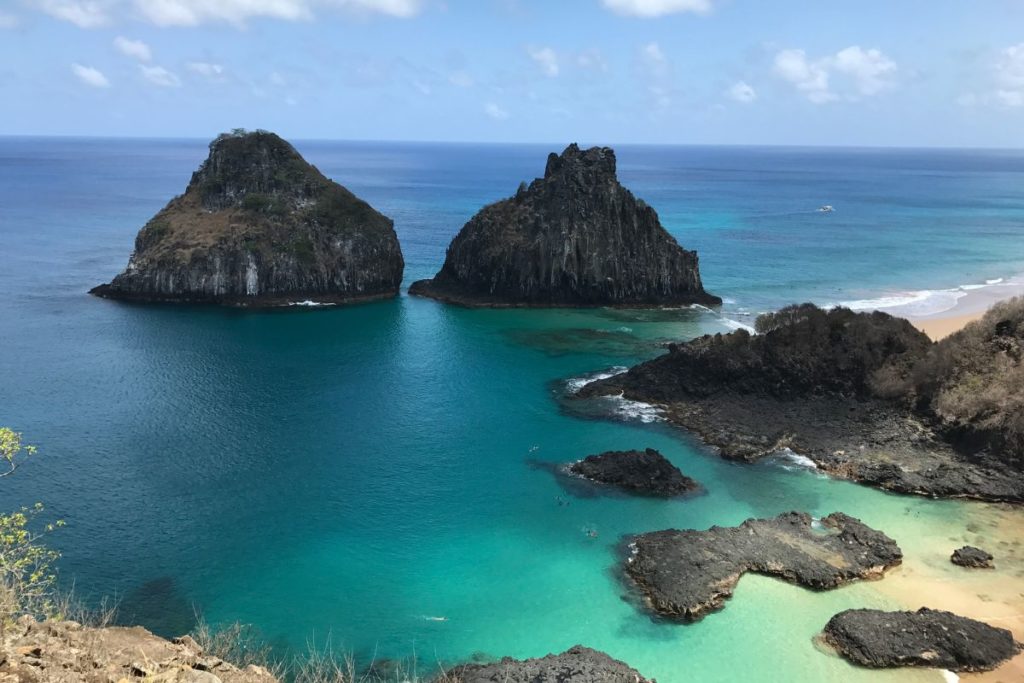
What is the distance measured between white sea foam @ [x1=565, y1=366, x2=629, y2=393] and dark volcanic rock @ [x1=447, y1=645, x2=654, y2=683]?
38.1 meters

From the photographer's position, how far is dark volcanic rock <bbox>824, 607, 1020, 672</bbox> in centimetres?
3322

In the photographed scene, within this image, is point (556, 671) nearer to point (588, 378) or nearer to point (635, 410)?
point (635, 410)

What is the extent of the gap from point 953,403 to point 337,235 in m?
85.3

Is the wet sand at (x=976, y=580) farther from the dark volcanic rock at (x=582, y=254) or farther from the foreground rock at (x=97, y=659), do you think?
the dark volcanic rock at (x=582, y=254)

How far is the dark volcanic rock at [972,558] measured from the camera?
4072 cm

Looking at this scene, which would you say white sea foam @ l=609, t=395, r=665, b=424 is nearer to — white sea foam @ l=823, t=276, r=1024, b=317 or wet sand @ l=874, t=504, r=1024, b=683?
wet sand @ l=874, t=504, r=1024, b=683

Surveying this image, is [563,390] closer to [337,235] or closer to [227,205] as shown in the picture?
[337,235]

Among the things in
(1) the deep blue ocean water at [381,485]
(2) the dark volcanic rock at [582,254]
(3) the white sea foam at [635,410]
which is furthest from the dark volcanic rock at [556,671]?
(2) the dark volcanic rock at [582,254]

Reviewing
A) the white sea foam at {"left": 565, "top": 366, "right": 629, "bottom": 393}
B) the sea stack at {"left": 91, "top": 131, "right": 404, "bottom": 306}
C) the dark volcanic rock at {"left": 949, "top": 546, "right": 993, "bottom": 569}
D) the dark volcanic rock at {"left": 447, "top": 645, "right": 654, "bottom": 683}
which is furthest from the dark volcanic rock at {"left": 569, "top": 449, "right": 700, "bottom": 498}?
the sea stack at {"left": 91, "top": 131, "right": 404, "bottom": 306}

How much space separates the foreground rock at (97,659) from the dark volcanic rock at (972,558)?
3866 centimetres

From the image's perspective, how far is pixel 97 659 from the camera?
71.9 feet

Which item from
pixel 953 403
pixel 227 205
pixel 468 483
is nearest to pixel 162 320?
pixel 227 205

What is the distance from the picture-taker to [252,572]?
40.4 m

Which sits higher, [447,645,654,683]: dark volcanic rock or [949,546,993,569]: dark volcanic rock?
[949,546,993,569]: dark volcanic rock
